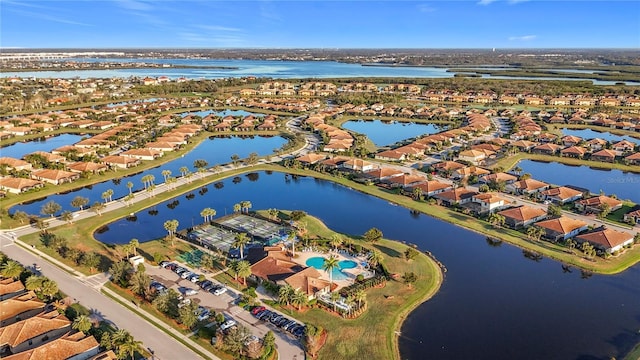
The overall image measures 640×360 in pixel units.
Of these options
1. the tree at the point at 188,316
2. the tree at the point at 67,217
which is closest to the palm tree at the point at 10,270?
the tree at the point at 67,217

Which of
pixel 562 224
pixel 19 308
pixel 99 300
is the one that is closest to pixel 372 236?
pixel 562 224

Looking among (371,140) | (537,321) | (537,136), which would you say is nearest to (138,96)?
(371,140)

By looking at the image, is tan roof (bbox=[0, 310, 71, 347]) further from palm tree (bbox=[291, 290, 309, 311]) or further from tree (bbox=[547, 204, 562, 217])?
tree (bbox=[547, 204, 562, 217])

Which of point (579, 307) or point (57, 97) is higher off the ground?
point (57, 97)

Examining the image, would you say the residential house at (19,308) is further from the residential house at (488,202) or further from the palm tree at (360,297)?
the residential house at (488,202)

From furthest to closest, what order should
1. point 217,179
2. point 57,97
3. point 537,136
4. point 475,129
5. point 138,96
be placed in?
point 138,96
point 57,97
point 475,129
point 537,136
point 217,179

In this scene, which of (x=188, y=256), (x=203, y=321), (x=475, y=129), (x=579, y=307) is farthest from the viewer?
(x=475, y=129)

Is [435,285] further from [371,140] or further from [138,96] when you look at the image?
[138,96]

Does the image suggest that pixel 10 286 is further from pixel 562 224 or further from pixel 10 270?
pixel 562 224
